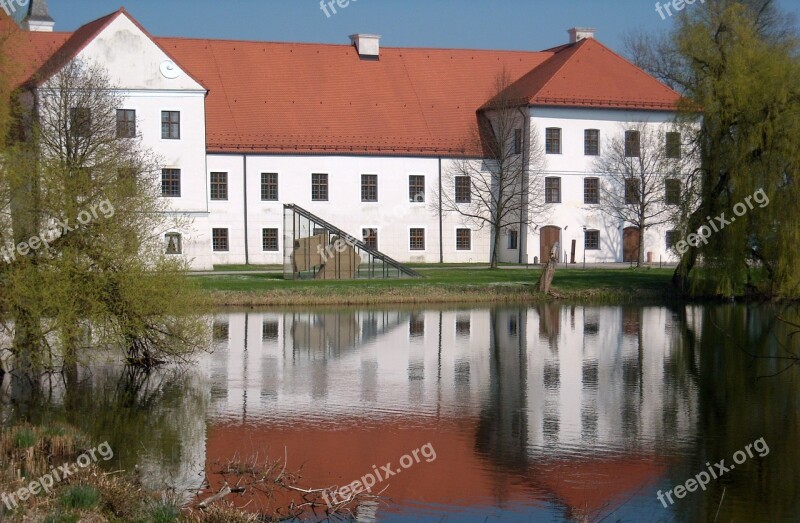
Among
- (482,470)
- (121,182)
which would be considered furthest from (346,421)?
(121,182)

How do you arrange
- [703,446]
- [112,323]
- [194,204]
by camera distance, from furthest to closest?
[194,204], [112,323], [703,446]

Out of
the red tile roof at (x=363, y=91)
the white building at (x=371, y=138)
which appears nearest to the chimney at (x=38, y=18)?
the white building at (x=371, y=138)

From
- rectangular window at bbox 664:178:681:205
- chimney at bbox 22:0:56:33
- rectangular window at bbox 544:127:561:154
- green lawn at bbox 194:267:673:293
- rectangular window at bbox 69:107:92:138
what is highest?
chimney at bbox 22:0:56:33

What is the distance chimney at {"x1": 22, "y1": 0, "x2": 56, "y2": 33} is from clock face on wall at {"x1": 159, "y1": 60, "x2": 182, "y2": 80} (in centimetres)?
963

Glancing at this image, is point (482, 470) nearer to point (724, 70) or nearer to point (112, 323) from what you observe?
point (112, 323)

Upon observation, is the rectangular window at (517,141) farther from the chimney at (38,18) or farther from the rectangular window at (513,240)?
the chimney at (38,18)

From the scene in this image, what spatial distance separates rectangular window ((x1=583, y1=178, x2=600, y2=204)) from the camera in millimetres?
53500

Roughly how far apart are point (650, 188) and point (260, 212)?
17.9m

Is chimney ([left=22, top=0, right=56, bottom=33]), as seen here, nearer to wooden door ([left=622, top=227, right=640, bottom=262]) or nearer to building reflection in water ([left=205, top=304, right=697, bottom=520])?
building reflection in water ([left=205, top=304, right=697, bottom=520])

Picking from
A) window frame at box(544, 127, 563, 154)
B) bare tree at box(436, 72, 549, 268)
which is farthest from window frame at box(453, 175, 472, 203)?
window frame at box(544, 127, 563, 154)

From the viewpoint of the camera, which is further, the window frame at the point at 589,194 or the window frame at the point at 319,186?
the window frame at the point at 589,194

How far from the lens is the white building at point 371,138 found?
163ft

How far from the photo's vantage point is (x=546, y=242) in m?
52.6

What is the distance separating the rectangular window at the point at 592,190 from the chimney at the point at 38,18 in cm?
2663
